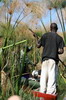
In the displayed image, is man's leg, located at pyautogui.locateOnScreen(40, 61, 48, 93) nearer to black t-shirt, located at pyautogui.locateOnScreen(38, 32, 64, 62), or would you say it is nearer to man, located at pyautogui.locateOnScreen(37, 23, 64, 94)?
man, located at pyautogui.locateOnScreen(37, 23, 64, 94)

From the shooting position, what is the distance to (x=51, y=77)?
203 inches

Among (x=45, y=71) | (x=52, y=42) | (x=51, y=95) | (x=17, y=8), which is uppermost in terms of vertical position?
(x=17, y=8)


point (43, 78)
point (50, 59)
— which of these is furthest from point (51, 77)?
point (50, 59)

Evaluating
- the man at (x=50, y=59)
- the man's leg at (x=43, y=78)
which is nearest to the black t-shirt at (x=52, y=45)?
the man at (x=50, y=59)

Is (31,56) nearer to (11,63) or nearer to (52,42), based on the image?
(52,42)

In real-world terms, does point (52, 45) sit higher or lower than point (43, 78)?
higher

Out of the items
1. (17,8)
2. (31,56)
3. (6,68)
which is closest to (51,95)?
(6,68)

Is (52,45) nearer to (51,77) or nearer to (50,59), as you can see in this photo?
(50,59)

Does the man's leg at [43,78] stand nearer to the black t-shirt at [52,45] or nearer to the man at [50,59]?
the man at [50,59]

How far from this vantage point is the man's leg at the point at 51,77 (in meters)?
5.07

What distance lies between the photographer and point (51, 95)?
480 centimetres

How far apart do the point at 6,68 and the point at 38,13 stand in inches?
91.4

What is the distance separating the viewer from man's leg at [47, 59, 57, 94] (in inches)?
200

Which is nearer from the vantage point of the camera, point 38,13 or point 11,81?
point 11,81
